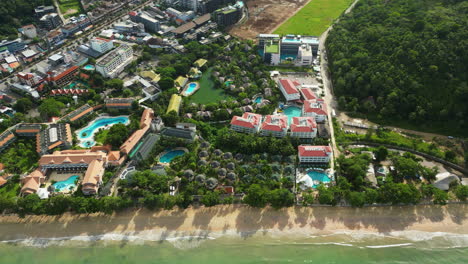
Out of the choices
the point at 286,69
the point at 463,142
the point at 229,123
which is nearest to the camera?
the point at 463,142

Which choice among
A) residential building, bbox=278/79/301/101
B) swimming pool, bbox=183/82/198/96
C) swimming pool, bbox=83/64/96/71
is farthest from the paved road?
swimming pool, bbox=83/64/96/71

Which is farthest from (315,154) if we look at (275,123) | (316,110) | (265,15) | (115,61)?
(265,15)

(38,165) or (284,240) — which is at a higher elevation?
(38,165)

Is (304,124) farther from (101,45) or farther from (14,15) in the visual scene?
(14,15)

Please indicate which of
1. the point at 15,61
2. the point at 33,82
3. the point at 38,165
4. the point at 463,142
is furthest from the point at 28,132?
the point at 463,142

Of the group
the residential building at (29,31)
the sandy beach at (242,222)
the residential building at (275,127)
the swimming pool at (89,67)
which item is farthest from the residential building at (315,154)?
the residential building at (29,31)

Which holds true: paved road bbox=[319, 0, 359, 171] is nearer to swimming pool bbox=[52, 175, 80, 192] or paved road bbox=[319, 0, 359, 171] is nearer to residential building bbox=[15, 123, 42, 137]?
swimming pool bbox=[52, 175, 80, 192]

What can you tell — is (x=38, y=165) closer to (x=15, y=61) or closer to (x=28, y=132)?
(x=28, y=132)

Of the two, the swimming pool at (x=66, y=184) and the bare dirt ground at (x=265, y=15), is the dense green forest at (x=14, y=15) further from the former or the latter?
the bare dirt ground at (x=265, y=15)
